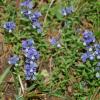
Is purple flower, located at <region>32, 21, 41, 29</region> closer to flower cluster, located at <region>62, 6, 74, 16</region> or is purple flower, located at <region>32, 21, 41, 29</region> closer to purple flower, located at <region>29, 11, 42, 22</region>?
purple flower, located at <region>29, 11, 42, 22</region>

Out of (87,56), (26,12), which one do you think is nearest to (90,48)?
(87,56)

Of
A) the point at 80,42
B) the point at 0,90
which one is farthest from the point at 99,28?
the point at 0,90

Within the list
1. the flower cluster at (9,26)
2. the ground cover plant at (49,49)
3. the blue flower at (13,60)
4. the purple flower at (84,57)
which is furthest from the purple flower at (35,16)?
the purple flower at (84,57)

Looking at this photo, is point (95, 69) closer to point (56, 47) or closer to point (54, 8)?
point (56, 47)

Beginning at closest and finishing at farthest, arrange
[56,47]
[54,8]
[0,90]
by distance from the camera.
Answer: [0,90] < [56,47] < [54,8]

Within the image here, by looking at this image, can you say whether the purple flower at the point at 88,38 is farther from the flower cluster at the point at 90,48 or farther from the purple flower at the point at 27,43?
the purple flower at the point at 27,43

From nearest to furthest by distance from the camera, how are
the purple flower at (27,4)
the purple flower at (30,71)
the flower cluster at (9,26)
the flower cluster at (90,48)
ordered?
the purple flower at (30,71) → the flower cluster at (90,48) → the flower cluster at (9,26) → the purple flower at (27,4)

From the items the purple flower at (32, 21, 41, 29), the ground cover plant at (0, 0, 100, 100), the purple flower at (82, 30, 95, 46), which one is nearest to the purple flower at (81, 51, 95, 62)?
the ground cover plant at (0, 0, 100, 100)

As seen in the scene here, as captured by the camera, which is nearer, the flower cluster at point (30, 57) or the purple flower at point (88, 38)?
the flower cluster at point (30, 57)
